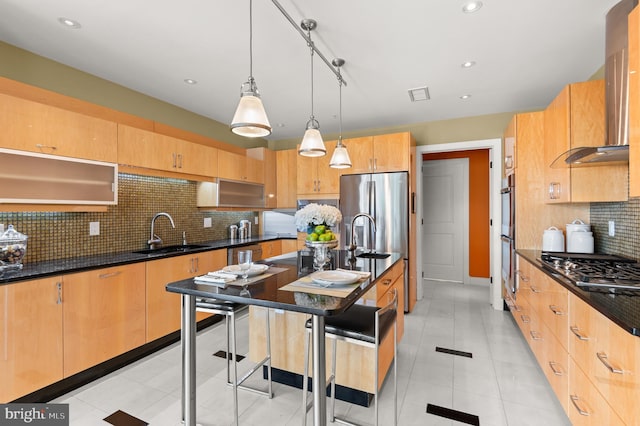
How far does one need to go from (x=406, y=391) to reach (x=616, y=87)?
7.75 feet

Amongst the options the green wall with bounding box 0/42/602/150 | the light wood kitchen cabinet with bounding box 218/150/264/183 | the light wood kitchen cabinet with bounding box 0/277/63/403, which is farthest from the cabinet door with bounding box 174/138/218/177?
the light wood kitchen cabinet with bounding box 0/277/63/403

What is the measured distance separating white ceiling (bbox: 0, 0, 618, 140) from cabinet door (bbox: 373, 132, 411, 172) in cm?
56

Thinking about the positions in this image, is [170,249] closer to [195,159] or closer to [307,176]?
[195,159]

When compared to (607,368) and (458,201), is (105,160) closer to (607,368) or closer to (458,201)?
(607,368)

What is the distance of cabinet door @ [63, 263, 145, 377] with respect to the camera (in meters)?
2.09

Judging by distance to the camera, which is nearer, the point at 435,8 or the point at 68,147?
the point at 435,8

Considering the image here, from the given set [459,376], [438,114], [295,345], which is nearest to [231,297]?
[295,345]

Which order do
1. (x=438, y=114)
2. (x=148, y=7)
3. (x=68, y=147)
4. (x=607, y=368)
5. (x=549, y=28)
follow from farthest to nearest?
(x=438, y=114)
(x=68, y=147)
(x=549, y=28)
(x=148, y=7)
(x=607, y=368)

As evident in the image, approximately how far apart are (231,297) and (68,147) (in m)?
2.00

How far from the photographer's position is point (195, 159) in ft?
11.2

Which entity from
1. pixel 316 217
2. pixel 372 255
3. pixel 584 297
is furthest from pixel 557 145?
pixel 316 217

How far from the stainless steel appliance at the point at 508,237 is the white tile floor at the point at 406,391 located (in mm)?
552

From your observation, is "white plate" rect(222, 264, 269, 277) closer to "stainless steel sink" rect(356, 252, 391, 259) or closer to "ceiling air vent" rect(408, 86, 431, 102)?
"stainless steel sink" rect(356, 252, 391, 259)

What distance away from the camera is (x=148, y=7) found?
1874 mm
